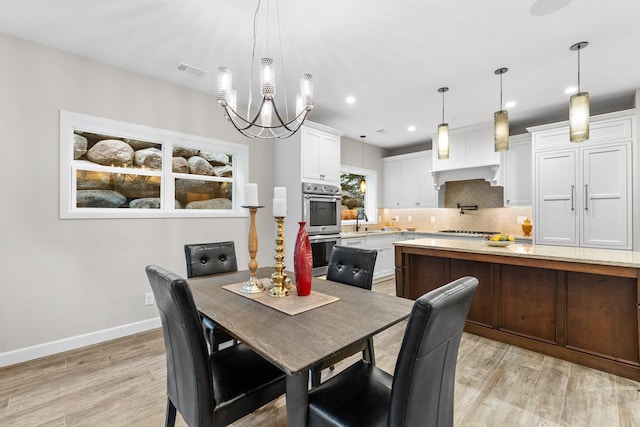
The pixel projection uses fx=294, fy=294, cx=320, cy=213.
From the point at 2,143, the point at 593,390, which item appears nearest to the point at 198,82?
the point at 2,143

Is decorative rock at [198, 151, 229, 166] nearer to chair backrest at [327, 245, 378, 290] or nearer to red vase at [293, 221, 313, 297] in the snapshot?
chair backrest at [327, 245, 378, 290]

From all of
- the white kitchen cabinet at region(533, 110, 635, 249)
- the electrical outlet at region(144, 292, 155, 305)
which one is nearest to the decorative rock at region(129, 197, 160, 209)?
the electrical outlet at region(144, 292, 155, 305)

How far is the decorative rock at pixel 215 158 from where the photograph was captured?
12.2ft

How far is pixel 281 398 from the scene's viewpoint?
2.01 m

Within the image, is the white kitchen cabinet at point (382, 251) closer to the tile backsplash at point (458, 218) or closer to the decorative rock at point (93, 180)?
the tile backsplash at point (458, 218)

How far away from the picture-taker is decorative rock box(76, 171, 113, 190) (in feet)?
9.44

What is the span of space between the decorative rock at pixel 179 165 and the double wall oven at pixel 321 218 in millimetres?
1450

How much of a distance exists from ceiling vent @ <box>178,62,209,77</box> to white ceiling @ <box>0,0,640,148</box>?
63 millimetres

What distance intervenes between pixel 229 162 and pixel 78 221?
5.77ft

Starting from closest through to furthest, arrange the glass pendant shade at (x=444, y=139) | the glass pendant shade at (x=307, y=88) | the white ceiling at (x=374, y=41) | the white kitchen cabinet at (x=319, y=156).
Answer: the glass pendant shade at (x=307, y=88) < the white ceiling at (x=374, y=41) < the glass pendant shade at (x=444, y=139) < the white kitchen cabinet at (x=319, y=156)

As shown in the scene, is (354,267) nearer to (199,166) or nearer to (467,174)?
(199,166)

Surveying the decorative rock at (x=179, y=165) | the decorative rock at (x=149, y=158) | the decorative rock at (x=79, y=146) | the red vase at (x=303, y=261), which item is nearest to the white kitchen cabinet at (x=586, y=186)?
the red vase at (x=303, y=261)

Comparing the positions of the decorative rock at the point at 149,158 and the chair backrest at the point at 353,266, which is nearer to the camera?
the chair backrest at the point at 353,266

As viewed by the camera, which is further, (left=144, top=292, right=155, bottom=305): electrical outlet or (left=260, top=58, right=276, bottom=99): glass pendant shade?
(left=144, top=292, right=155, bottom=305): electrical outlet
